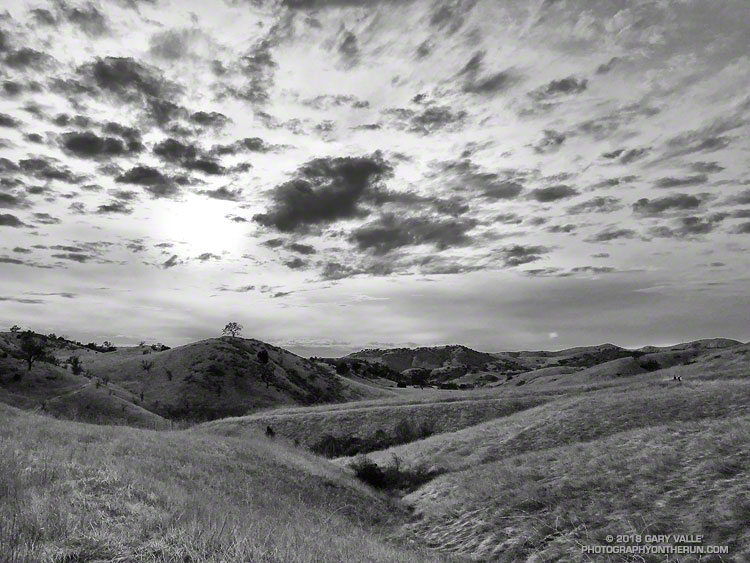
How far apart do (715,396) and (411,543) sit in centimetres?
1975

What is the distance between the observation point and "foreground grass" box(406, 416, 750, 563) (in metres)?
10.9

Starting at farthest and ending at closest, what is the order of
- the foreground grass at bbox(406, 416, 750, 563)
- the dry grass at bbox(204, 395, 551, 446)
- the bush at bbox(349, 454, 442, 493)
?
the dry grass at bbox(204, 395, 551, 446) → the bush at bbox(349, 454, 442, 493) → the foreground grass at bbox(406, 416, 750, 563)

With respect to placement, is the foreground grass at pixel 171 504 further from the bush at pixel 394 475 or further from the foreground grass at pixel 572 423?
the foreground grass at pixel 572 423

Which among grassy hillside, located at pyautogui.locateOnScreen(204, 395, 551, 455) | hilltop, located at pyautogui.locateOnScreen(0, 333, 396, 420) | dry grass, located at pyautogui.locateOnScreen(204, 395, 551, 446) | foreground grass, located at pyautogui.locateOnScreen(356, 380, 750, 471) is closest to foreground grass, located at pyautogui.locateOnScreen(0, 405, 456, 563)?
foreground grass, located at pyautogui.locateOnScreen(356, 380, 750, 471)

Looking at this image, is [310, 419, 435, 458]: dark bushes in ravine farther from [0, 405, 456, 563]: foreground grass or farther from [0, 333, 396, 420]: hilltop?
[0, 333, 396, 420]: hilltop

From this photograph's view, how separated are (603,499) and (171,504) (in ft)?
38.2

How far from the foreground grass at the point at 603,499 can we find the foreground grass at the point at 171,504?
2156mm

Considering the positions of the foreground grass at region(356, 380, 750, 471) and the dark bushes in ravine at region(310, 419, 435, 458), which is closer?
the foreground grass at region(356, 380, 750, 471)

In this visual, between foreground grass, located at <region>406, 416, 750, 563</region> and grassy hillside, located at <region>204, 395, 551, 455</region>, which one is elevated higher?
foreground grass, located at <region>406, 416, 750, 563</region>

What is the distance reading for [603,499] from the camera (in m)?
13.2

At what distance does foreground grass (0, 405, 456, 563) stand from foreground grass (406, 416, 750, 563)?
7.07 ft

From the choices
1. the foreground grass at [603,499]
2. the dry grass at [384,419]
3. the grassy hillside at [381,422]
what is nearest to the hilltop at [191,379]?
the dry grass at [384,419]

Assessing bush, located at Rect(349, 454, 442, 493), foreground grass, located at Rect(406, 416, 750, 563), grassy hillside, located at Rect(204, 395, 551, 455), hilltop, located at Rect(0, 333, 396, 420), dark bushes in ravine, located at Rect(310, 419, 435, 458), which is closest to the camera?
foreground grass, located at Rect(406, 416, 750, 563)

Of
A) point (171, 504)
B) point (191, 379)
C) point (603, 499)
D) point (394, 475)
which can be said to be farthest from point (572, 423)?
point (191, 379)
